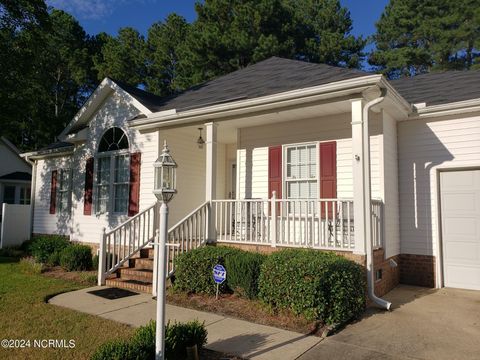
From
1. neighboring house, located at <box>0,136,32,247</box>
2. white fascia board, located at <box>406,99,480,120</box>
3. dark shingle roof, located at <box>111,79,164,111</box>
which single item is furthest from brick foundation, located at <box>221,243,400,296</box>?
neighboring house, located at <box>0,136,32,247</box>

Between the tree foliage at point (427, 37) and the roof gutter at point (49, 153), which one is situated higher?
the tree foliage at point (427, 37)

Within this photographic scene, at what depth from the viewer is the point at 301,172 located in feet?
27.7

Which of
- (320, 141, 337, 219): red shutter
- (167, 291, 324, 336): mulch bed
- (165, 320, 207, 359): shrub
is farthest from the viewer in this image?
(320, 141, 337, 219): red shutter

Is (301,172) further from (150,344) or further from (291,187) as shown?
(150,344)

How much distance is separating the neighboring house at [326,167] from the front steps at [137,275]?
225 mm

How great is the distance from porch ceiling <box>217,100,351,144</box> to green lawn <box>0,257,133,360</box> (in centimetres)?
483

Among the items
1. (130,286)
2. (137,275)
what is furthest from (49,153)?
(130,286)

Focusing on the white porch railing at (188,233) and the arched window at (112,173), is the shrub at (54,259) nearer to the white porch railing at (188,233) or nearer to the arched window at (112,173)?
the arched window at (112,173)

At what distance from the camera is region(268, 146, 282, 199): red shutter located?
339 inches

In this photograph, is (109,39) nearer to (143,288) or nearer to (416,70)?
(416,70)

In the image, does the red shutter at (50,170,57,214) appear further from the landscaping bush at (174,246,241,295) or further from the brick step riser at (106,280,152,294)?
the landscaping bush at (174,246,241,295)

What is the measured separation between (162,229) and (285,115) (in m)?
4.95

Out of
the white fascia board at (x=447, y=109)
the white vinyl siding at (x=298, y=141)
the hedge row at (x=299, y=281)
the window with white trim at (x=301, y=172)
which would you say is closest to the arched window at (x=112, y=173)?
the white vinyl siding at (x=298, y=141)

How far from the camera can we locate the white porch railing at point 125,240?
7945 millimetres
